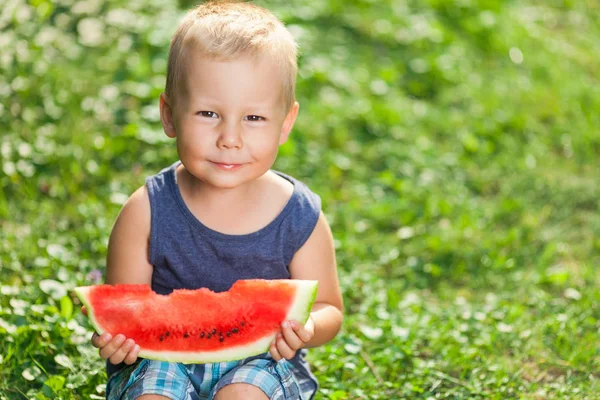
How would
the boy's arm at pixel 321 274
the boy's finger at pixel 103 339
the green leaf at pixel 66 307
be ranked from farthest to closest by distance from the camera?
the green leaf at pixel 66 307, the boy's arm at pixel 321 274, the boy's finger at pixel 103 339

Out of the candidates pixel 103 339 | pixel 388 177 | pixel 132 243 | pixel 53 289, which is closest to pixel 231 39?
pixel 132 243

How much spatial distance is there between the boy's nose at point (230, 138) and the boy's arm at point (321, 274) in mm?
498

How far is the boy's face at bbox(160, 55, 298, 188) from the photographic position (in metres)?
2.68

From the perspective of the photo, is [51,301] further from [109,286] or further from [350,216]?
[350,216]

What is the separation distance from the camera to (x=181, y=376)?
278 cm

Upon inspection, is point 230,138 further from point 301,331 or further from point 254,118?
point 301,331

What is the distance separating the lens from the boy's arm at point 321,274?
9.89 ft

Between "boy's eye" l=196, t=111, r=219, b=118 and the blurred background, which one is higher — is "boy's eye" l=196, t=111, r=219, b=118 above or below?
above

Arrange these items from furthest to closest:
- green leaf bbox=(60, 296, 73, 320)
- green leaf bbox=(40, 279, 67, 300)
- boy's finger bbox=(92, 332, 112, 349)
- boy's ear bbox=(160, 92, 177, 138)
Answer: green leaf bbox=(40, 279, 67, 300) → green leaf bbox=(60, 296, 73, 320) → boy's ear bbox=(160, 92, 177, 138) → boy's finger bbox=(92, 332, 112, 349)

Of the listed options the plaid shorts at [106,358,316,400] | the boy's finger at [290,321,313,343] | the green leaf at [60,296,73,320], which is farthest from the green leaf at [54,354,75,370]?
the boy's finger at [290,321,313,343]

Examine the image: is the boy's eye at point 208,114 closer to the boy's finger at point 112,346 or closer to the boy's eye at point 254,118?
the boy's eye at point 254,118

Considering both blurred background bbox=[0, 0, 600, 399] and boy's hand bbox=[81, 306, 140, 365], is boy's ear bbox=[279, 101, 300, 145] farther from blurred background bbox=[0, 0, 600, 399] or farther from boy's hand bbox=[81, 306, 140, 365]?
blurred background bbox=[0, 0, 600, 399]

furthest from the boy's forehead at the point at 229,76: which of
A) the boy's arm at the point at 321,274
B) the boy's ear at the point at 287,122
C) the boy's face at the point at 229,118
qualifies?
the boy's arm at the point at 321,274

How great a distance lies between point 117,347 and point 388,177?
2674 mm
